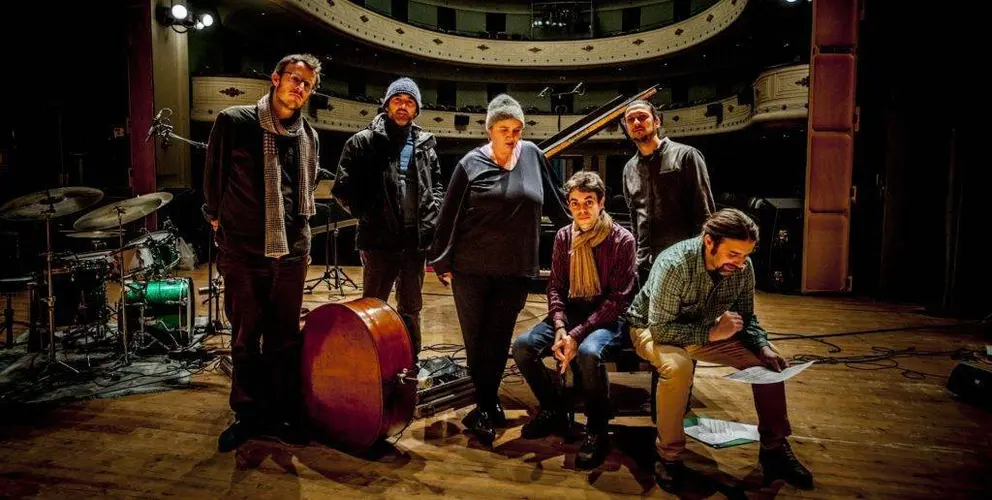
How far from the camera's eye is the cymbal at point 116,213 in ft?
11.3

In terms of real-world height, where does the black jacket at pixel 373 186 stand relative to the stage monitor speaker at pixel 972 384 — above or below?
above

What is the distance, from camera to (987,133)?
5.47m

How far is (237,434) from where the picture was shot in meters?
2.61

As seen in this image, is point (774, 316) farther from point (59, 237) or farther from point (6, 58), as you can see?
point (6, 58)

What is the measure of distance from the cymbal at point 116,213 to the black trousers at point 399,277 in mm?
1567

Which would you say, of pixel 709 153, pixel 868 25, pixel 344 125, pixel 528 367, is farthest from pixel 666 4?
pixel 528 367

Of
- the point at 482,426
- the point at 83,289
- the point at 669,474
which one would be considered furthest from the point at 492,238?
the point at 83,289

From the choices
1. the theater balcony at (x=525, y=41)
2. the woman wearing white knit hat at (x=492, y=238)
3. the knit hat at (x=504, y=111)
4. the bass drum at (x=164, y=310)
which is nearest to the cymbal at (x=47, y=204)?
the bass drum at (x=164, y=310)

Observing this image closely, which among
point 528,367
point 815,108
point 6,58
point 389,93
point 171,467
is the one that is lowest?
point 171,467

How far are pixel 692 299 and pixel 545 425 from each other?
39.7 inches

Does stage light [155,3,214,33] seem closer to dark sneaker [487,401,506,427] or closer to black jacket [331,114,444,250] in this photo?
black jacket [331,114,444,250]

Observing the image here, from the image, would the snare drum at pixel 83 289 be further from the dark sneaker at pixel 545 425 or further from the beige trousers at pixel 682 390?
the beige trousers at pixel 682 390

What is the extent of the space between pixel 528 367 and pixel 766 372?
1065 mm

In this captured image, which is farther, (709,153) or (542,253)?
(709,153)
